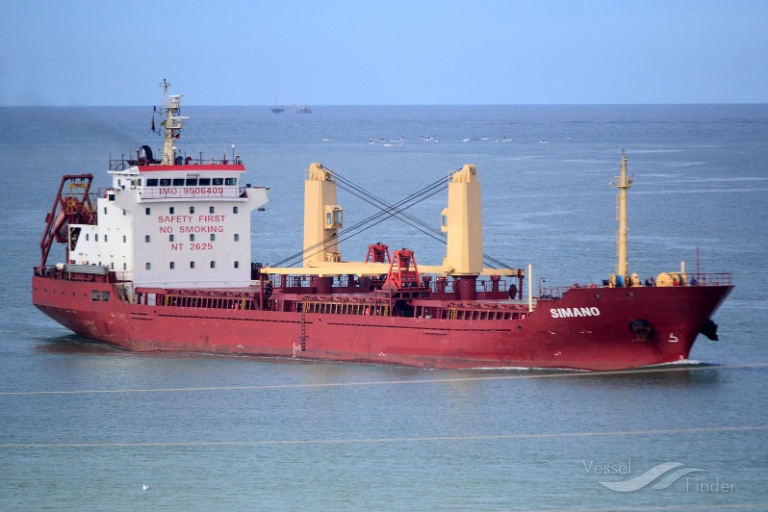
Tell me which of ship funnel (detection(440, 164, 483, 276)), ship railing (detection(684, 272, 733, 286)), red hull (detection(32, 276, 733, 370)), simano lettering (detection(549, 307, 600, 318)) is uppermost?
ship funnel (detection(440, 164, 483, 276))

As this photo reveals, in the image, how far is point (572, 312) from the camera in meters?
34.0

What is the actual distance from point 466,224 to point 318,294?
4574 millimetres

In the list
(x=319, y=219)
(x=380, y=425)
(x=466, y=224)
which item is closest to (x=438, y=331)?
(x=466, y=224)

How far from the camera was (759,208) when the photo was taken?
236ft

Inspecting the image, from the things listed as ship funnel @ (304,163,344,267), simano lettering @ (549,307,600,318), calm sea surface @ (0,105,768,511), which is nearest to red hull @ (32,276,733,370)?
simano lettering @ (549,307,600,318)

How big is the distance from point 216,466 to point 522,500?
19.4 ft

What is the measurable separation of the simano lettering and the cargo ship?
0.03m

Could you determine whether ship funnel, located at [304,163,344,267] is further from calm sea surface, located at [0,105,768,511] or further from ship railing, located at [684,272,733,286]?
ship railing, located at [684,272,733,286]

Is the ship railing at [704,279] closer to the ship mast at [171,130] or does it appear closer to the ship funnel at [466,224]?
the ship funnel at [466,224]

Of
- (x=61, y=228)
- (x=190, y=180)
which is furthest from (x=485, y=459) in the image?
(x=61, y=228)

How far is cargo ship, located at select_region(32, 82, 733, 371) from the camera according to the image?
33969 millimetres

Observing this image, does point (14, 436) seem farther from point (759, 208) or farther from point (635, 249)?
point (759, 208)

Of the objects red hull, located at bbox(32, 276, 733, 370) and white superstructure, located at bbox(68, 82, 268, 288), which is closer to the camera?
red hull, located at bbox(32, 276, 733, 370)

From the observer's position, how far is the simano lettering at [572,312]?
3381 centimetres
